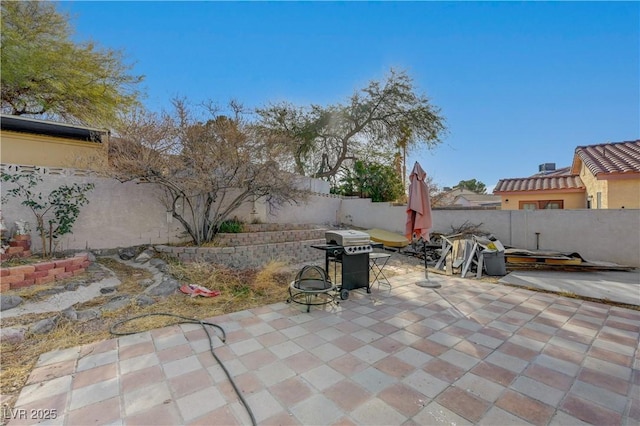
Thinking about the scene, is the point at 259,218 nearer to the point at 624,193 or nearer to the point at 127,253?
the point at 127,253

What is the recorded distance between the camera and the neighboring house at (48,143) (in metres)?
6.84

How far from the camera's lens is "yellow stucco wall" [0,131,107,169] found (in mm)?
6852

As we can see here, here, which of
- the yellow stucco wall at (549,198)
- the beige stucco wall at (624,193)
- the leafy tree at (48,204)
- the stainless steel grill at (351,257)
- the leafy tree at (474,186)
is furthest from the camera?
the leafy tree at (474,186)

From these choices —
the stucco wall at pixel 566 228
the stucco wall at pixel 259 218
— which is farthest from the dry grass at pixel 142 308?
the stucco wall at pixel 566 228

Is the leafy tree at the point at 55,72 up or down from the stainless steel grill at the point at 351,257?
up

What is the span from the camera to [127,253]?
6805 millimetres

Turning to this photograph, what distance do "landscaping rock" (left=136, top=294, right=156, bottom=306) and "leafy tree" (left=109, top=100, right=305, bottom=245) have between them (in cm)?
288

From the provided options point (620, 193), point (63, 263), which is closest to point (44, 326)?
point (63, 263)

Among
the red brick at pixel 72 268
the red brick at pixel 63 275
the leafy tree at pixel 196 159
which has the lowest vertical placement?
the red brick at pixel 63 275

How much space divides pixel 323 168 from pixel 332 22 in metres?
8.19

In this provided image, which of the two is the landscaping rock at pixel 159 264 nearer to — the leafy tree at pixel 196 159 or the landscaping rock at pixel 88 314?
the leafy tree at pixel 196 159

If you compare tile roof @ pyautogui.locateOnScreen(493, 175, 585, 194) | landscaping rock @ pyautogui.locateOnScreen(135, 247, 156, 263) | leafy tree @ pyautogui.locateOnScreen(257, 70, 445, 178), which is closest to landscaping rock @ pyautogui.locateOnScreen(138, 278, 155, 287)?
landscaping rock @ pyautogui.locateOnScreen(135, 247, 156, 263)

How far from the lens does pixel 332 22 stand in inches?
309

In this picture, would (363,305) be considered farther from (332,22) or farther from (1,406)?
(332,22)
